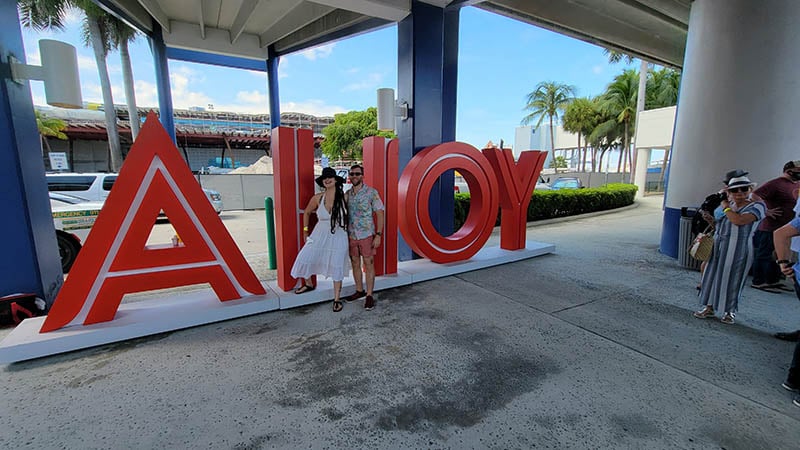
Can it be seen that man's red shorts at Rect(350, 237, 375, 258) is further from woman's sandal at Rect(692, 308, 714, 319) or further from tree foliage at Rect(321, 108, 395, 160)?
tree foliage at Rect(321, 108, 395, 160)

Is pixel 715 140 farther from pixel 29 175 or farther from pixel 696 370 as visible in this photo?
pixel 29 175

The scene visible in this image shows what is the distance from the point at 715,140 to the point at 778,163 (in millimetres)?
877

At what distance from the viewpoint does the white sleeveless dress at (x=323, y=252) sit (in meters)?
4.28

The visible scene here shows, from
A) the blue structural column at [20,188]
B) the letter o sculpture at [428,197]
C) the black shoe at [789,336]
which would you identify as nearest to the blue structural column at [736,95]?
the black shoe at [789,336]

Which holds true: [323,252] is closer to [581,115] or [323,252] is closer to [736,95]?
[736,95]

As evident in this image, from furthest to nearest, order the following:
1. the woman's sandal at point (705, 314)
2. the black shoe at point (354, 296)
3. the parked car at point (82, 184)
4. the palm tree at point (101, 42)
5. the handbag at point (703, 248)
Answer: the palm tree at point (101, 42), the parked car at point (82, 184), the black shoe at point (354, 296), the woman's sandal at point (705, 314), the handbag at point (703, 248)

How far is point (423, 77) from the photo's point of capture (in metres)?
6.21

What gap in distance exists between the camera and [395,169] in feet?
17.0

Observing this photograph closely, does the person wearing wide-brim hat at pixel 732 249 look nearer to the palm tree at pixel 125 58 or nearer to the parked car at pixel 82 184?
the parked car at pixel 82 184

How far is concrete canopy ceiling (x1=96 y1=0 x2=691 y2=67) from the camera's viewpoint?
7.67 metres

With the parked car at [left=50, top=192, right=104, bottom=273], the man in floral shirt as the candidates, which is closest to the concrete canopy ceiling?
the man in floral shirt

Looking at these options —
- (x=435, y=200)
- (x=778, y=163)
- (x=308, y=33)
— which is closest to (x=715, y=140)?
(x=778, y=163)

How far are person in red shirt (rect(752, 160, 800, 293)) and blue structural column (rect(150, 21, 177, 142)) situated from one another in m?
12.4

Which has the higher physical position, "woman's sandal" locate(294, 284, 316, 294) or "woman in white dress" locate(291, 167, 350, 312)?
"woman in white dress" locate(291, 167, 350, 312)
